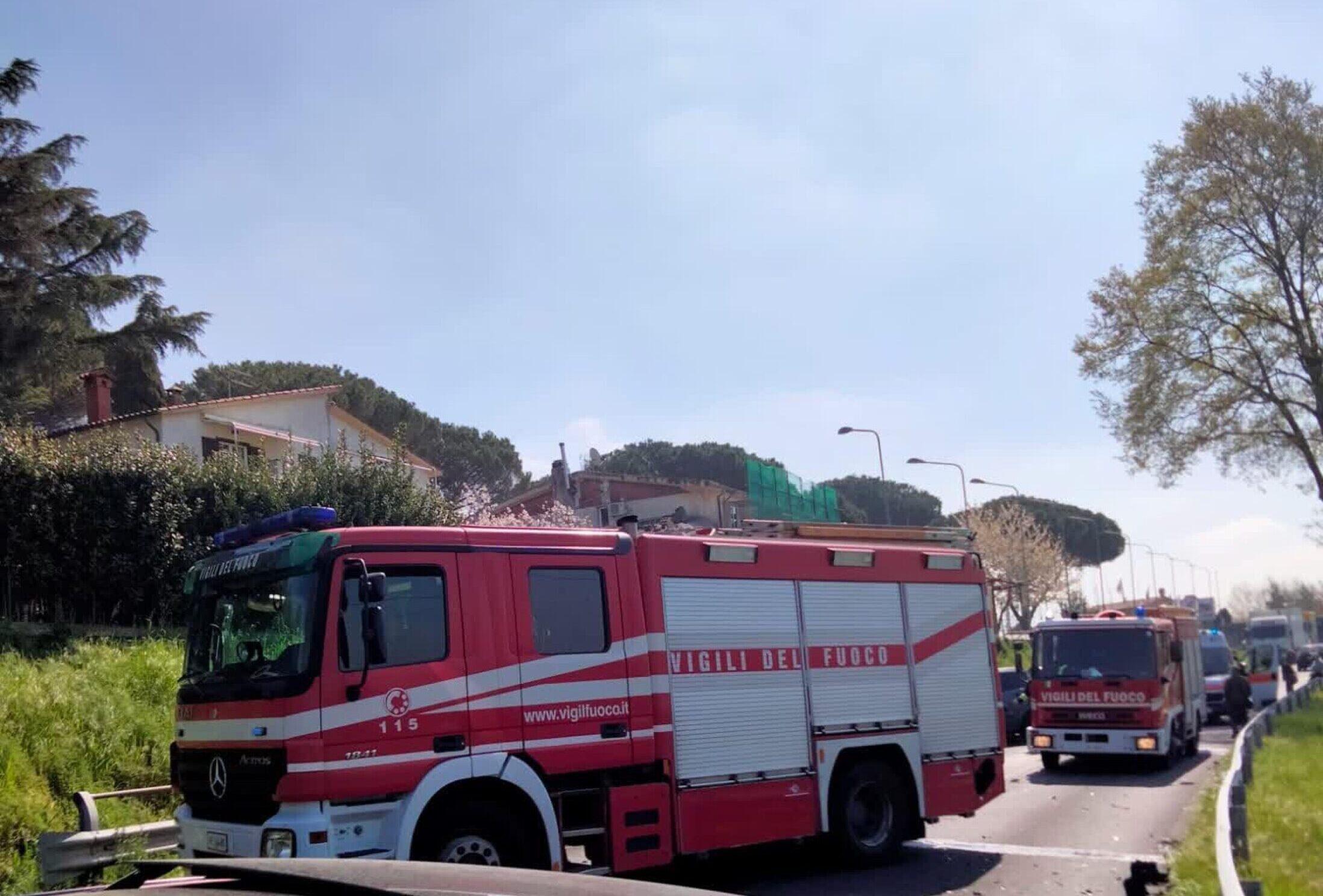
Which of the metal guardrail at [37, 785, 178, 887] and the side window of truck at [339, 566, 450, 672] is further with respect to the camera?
the metal guardrail at [37, 785, 178, 887]

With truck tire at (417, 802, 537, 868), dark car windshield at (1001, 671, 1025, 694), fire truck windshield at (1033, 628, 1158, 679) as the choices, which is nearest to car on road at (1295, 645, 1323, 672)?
dark car windshield at (1001, 671, 1025, 694)

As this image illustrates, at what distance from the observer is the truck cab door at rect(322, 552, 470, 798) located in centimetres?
765

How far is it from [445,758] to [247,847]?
52.2 inches

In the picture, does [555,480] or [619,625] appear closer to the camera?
[619,625]

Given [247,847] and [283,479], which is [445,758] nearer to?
[247,847]

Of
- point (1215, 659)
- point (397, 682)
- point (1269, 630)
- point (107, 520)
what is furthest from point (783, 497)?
point (1269, 630)

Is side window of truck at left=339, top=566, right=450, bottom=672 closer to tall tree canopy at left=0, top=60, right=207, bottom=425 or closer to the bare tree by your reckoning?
tall tree canopy at left=0, top=60, right=207, bottom=425

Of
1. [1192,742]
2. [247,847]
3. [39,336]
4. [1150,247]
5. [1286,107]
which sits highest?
[1286,107]

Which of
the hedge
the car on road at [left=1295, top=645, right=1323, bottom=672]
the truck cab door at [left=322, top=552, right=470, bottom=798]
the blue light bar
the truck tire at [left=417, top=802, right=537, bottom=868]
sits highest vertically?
the hedge

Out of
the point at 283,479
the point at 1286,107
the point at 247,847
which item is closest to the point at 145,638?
the point at 283,479

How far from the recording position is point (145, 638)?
1708cm

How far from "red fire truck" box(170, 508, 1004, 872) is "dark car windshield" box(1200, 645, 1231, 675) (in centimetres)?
2645

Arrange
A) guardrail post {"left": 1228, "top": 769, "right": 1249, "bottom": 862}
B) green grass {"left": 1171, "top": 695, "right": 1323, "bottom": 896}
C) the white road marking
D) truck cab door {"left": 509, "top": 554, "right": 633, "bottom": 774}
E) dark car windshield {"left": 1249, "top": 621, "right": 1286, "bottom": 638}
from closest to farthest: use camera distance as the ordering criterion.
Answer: truck cab door {"left": 509, "top": 554, "right": 633, "bottom": 774}, green grass {"left": 1171, "top": 695, "right": 1323, "bottom": 896}, guardrail post {"left": 1228, "top": 769, "right": 1249, "bottom": 862}, the white road marking, dark car windshield {"left": 1249, "top": 621, "right": 1286, "bottom": 638}

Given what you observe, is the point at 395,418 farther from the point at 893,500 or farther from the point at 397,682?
the point at 397,682
